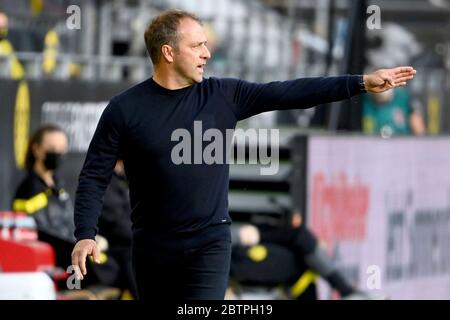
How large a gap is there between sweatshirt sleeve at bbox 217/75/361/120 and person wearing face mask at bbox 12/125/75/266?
3.71 meters

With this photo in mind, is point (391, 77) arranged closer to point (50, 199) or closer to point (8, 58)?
point (50, 199)

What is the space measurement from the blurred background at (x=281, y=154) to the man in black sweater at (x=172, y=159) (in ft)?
7.44

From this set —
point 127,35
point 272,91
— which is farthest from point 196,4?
point 272,91

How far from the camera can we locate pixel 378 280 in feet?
41.2

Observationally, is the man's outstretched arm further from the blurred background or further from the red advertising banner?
the red advertising banner

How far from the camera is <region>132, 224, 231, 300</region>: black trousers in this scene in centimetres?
687

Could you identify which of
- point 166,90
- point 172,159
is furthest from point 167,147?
point 166,90

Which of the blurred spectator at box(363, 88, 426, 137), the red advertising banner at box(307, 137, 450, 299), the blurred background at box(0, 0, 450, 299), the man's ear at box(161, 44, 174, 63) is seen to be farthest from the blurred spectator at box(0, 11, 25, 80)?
the man's ear at box(161, 44, 174, 63)

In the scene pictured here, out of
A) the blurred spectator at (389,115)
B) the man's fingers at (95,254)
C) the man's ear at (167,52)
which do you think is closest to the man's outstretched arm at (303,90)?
the man's ear at (167,52)

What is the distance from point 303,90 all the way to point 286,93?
85 millimetres

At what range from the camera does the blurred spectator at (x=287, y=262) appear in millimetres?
11367

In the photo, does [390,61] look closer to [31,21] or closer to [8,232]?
[31,21]

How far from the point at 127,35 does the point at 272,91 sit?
7.61m

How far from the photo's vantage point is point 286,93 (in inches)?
271
